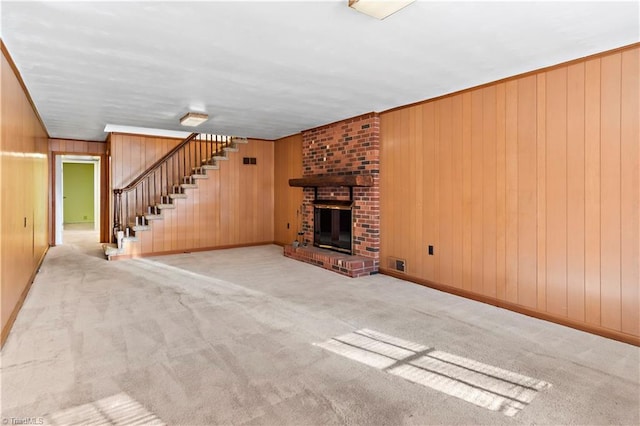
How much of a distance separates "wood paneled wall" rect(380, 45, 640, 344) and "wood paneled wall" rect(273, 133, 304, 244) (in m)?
2.95

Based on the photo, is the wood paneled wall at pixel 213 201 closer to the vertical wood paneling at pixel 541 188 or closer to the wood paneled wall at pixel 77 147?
the wood paneled wall at pixel 77 147

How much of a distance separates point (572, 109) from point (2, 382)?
4849mm

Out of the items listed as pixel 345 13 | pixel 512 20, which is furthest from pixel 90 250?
pixel 512 20

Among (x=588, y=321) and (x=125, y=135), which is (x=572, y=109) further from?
(x=125, y=135)

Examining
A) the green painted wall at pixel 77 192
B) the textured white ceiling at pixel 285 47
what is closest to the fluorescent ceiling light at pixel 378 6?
the textured white ceiling at pixel 285 47

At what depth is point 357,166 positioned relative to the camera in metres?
5.71

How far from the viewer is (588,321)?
10.5ft

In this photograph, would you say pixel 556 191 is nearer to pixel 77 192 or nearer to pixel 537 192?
pixel 537 192

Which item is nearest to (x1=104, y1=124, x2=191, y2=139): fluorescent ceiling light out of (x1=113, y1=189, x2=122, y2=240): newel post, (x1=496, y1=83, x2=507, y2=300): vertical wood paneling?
(x1=113, y1=189, x2=122, y2=240): newel post

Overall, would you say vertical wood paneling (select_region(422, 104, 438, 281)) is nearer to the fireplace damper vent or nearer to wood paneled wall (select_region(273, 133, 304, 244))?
the fireplace damper vent

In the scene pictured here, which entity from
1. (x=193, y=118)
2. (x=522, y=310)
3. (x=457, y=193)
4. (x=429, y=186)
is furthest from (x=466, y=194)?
(x=193, y=118)

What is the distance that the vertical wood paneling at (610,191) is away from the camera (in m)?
3.03

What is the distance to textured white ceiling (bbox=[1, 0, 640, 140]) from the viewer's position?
2.43 metres

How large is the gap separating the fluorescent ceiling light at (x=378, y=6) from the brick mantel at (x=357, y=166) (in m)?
3.03
